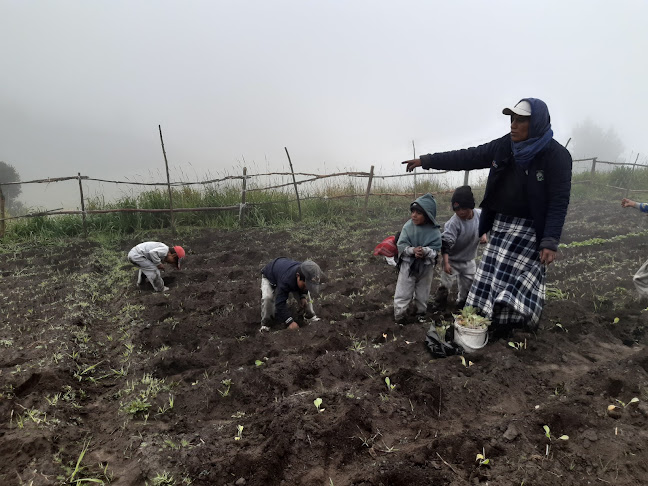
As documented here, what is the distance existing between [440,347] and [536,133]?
5.36 ft

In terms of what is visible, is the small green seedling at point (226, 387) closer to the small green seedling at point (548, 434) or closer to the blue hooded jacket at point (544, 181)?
the small green seedling at point (548, 434)

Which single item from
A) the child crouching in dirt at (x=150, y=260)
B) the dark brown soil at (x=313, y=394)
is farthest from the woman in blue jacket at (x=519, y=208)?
the child crouching in dirt at (x=150, y=260)

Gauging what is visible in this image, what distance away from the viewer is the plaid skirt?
118 inches

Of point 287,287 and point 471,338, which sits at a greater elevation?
point 287,287

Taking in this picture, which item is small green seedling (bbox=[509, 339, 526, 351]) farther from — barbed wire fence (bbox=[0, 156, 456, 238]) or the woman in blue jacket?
barbed wire fence (bbox=[0, 156, 456, 238])

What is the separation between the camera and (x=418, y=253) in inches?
139

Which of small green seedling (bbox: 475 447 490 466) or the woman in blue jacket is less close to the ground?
the woman in blue jacket

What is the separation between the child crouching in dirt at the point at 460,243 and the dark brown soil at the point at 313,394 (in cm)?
45

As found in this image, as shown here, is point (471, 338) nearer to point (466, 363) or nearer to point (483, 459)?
point (466, 363)

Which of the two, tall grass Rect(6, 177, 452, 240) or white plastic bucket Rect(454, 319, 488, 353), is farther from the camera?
tall grass Rect(6, 177, 452, 240)

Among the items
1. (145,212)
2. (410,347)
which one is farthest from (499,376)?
(145,212)

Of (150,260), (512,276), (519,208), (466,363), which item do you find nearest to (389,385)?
(466,363)

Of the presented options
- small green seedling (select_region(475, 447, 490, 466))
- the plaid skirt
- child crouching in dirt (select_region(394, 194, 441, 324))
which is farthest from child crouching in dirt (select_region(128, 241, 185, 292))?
Result: small green seedling (select_region(475, 447, 490, 466))

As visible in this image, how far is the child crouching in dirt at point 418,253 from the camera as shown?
11.7 feet
